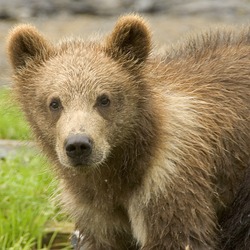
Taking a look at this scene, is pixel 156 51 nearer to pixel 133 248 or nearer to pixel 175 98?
pixel 175 98

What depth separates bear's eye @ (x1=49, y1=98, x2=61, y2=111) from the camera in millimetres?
7020

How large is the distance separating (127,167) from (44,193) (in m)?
1.88

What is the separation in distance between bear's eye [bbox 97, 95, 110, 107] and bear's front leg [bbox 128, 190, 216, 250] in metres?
0.71

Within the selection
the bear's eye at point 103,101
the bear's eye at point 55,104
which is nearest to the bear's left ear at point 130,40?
the bear's eye at point 103,101

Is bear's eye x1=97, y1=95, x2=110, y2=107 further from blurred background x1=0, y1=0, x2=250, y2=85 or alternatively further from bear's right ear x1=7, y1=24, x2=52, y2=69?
blurred background x1=0, y1=0, x2=250, y2=85

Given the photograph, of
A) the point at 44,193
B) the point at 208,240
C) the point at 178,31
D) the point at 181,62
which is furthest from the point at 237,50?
the point at 178,31

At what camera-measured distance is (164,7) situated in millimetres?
17875

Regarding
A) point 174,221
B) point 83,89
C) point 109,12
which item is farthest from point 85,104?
Answer: point 109,12

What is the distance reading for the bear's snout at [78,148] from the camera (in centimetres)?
667

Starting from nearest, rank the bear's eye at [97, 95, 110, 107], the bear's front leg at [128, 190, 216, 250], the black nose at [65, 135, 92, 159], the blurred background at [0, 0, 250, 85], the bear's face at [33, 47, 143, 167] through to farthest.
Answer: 1. the black nose at [65, 135, 92, 159]
2. the bear's face at [33, 47, 143, 167]
3. the bear's eye at [97, 95, 110, 107]
4. the bear's front leg at [128, 190, 216, 250]
5. the blurred background at [0, 0, 250, 85]

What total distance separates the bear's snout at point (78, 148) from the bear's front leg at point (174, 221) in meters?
0.68

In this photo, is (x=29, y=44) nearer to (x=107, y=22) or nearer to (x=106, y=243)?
(x=106, y=243)

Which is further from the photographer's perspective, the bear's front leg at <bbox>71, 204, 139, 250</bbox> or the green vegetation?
the green vegetation

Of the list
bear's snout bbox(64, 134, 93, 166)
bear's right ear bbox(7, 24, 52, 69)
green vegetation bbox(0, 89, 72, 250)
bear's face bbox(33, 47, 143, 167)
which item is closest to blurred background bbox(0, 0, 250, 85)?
green vegetation bbox(0, 89, 72, 250)
